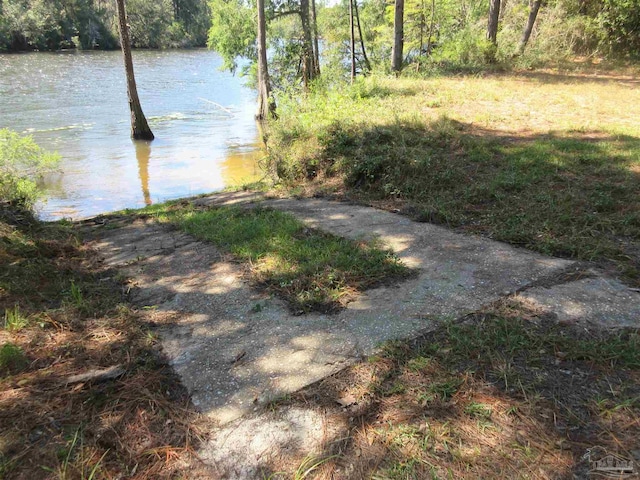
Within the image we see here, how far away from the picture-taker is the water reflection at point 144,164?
1256 centimetres

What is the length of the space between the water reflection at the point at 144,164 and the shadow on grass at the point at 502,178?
579 cm

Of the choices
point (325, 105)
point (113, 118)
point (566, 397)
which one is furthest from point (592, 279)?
point (113, 118)

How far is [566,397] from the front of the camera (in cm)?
218

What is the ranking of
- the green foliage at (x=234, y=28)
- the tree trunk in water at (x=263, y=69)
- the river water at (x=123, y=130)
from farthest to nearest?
1. the green foliage at (x=234, y=28)
2. the tree trunk in water at (x=263, y=69)
3. the river water at (x=123, y=130)

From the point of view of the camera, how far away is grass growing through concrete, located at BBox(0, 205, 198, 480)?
6.38 feet

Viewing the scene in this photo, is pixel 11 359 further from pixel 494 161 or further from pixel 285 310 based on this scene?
pixel 494 161

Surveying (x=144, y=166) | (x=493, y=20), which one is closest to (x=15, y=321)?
(x=144, y=166)

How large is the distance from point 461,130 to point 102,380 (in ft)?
24.2

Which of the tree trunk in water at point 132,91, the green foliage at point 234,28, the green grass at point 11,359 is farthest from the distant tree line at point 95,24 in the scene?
the green grass at point 11,359

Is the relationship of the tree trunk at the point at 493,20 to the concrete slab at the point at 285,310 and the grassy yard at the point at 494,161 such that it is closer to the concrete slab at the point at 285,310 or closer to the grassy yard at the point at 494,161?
the grassy yard at the point at 494,161

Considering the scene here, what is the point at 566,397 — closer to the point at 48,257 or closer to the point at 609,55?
the point at 48,257

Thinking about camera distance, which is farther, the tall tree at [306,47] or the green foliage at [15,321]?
the tall tree at [306,47]

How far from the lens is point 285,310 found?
3219 mm

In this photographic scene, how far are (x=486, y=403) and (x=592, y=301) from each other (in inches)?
55.9
